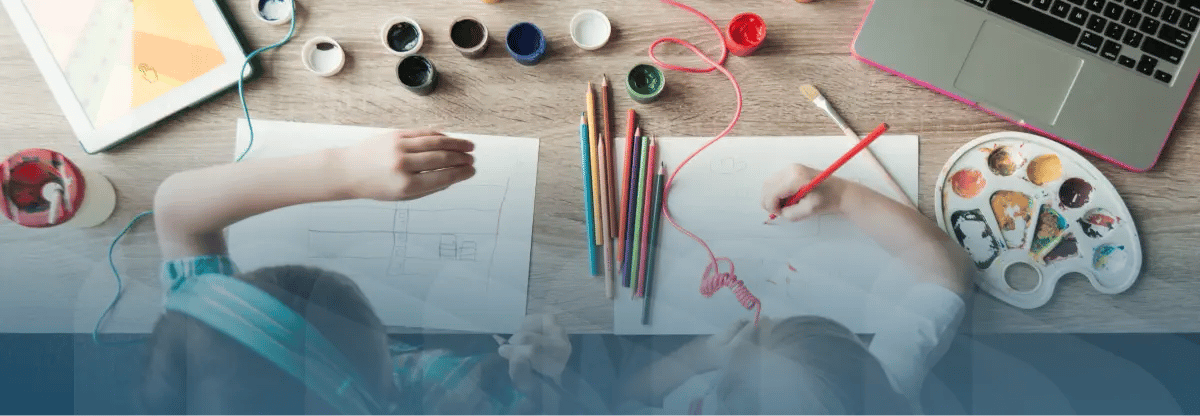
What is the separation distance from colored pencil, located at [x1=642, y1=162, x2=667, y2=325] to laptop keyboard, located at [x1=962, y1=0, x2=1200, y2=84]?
39 cm

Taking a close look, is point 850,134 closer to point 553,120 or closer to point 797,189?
point 797,189

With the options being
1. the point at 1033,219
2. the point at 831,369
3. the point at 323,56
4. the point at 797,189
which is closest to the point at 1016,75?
the point at 1033,219

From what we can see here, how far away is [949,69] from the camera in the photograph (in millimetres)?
781

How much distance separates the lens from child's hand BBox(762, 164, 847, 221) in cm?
78

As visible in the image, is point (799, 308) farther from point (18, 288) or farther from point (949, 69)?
point (18, 288)

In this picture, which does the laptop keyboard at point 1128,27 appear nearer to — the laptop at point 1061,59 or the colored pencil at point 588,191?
the laptop at point 1061,59

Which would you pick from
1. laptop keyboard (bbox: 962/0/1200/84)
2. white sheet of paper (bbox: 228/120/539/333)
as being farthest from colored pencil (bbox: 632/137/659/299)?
laptop keyboard (bbox: 962/0/1200/84)

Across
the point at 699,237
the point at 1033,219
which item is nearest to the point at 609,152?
the point at 699,237

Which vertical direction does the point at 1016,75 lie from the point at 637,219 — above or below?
above

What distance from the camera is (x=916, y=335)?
0.77 m

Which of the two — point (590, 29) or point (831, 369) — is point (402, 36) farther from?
point (831, 369)

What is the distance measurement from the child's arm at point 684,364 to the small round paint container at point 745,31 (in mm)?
288

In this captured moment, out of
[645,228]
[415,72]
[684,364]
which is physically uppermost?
[415,72]

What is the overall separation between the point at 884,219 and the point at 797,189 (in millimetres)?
98
